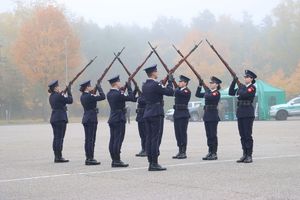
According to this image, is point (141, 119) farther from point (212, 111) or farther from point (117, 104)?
point (117, 104)

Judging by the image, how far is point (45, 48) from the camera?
47.1m

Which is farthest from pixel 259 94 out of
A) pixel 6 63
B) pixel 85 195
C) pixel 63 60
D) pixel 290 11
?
pixel 85 195

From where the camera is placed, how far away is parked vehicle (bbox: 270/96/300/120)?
38.4 metres

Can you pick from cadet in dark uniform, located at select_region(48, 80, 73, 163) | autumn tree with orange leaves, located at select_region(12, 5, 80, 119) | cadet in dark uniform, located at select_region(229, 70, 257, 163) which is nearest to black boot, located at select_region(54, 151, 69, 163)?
cadet in dark uniform, located at select_region(48, 80, 73, 163)

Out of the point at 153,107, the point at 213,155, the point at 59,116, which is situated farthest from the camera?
the point at 59,116

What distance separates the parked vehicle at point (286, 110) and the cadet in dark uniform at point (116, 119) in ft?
92.6

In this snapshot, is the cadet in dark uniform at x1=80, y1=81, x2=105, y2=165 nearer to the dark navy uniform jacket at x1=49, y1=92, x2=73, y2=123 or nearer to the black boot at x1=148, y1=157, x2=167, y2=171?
the dark navy uniform jacket at x1=49, y1=92, x2=73, y2=123

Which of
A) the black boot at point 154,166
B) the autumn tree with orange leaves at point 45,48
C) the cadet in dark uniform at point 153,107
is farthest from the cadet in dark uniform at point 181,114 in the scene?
the autumn tree with orange leaves at point 45,48

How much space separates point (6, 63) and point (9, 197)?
4660cm

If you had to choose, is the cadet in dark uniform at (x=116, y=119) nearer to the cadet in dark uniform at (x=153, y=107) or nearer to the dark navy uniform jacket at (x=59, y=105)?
the cadet in dark uniform at (x=153, y=107)

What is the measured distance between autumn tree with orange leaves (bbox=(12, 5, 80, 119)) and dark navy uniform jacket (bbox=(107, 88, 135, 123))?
36.0 meters

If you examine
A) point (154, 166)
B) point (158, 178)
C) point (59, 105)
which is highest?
point (59, 105)

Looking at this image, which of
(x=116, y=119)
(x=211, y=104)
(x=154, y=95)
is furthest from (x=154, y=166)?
(x=211, y=104)

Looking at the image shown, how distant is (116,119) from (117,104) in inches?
12.9
